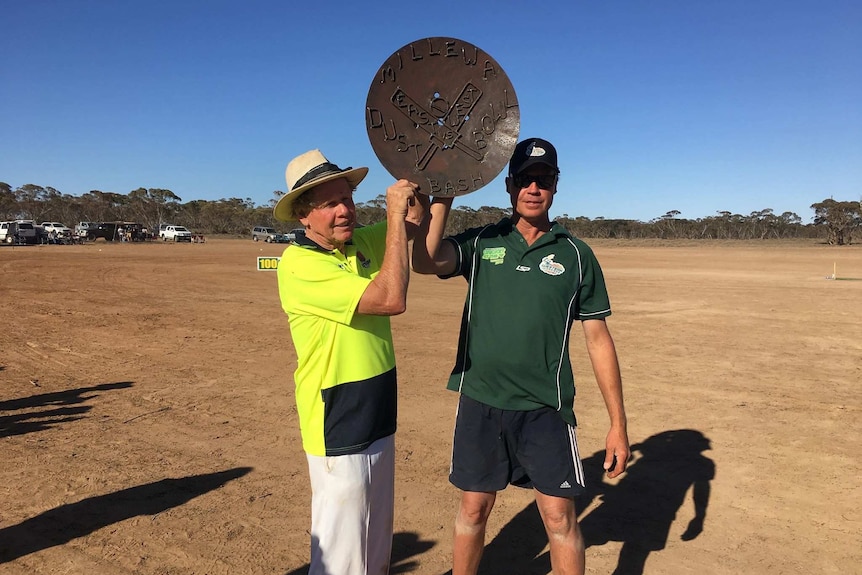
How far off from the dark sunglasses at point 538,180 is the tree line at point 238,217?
78317mm

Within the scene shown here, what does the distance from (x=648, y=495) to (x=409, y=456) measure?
1.94 meters

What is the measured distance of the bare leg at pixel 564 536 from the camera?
2.61 m

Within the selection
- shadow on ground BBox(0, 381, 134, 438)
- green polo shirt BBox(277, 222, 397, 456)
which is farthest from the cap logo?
shadow on ground BBox(0, 381, 134, 438)

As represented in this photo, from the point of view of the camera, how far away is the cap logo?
268 cm

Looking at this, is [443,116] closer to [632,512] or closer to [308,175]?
[308,175]

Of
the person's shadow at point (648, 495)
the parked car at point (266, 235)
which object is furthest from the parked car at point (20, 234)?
the person's shadow at point (648, 495)

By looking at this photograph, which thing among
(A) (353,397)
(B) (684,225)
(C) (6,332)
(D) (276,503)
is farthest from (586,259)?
(B) (684,225)

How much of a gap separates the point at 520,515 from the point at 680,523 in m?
1.08

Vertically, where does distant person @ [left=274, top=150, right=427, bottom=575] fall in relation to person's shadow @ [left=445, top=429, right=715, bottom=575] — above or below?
above

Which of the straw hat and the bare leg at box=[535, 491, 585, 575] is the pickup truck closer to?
the straw hat

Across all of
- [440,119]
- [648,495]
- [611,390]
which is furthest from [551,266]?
[648,495]

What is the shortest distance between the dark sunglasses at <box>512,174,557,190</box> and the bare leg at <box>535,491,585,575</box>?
142 cm

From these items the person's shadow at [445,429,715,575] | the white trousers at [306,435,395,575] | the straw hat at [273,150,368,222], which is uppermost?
the straw hat at [273,150,368,222]

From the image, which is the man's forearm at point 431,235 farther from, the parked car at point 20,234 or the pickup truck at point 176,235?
the pickup truck at point 176,235
